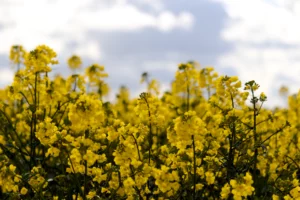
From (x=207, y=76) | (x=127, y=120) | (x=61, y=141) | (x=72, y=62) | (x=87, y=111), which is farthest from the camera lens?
(x=127, y=120)

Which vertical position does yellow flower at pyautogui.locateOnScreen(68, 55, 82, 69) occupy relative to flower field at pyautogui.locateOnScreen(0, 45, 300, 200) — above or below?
above

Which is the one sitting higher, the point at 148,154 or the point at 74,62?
the point at 74,62

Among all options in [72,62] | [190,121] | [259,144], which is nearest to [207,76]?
[72,62]

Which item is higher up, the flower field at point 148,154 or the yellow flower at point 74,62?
the yellow flower at point 74,62

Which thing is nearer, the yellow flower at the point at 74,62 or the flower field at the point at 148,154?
the flower field at the point at 148,154

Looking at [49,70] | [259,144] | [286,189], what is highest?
[49,70]

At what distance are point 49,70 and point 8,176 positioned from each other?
6.63 ft

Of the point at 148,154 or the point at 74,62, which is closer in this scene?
Result: the point at 148,154

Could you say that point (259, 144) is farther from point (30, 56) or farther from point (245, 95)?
point (30, 56)

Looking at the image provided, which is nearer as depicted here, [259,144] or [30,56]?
[259,144]

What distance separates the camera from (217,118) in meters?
5.73

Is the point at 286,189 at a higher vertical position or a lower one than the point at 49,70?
lower

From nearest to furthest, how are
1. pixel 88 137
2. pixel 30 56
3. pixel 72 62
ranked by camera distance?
pixel 88 137
pixel 30 56
pixel 72 62

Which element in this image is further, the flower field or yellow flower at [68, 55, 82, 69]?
yellow flower at [68, 55, 82, 69]
